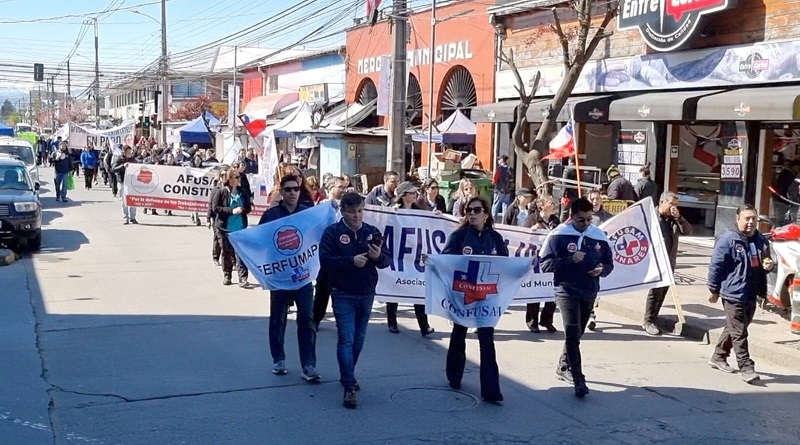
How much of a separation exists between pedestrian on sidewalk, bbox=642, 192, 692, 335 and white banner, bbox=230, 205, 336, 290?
428 centimetres

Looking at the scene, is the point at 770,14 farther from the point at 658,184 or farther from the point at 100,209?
the point at 100,209

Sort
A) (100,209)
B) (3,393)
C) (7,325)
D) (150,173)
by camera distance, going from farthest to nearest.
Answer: (100,209)
(150,173)
(7,325)
(3,393)

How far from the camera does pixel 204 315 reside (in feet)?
35.2

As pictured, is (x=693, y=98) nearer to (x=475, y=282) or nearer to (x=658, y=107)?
(x=658, y=107)

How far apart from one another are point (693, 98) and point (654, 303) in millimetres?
7051

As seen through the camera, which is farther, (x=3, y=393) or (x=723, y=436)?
(x=3, y=393)

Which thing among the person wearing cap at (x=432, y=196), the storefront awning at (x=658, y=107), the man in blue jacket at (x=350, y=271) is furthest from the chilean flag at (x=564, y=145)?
the man in blue jacket at (x=350, y=271)

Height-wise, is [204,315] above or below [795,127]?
below

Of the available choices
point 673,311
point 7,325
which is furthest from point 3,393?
point 673,311

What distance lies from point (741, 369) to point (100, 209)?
20.4m

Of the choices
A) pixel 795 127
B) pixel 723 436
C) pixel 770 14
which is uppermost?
pixel 770 14

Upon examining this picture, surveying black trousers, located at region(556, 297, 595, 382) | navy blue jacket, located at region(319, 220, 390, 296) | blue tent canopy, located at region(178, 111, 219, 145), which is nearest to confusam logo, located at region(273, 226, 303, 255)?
navy blue jacket, located at region(319, 220, 390, 296)

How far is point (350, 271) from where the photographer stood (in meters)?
7.10

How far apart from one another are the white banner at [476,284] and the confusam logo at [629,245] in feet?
10.2
